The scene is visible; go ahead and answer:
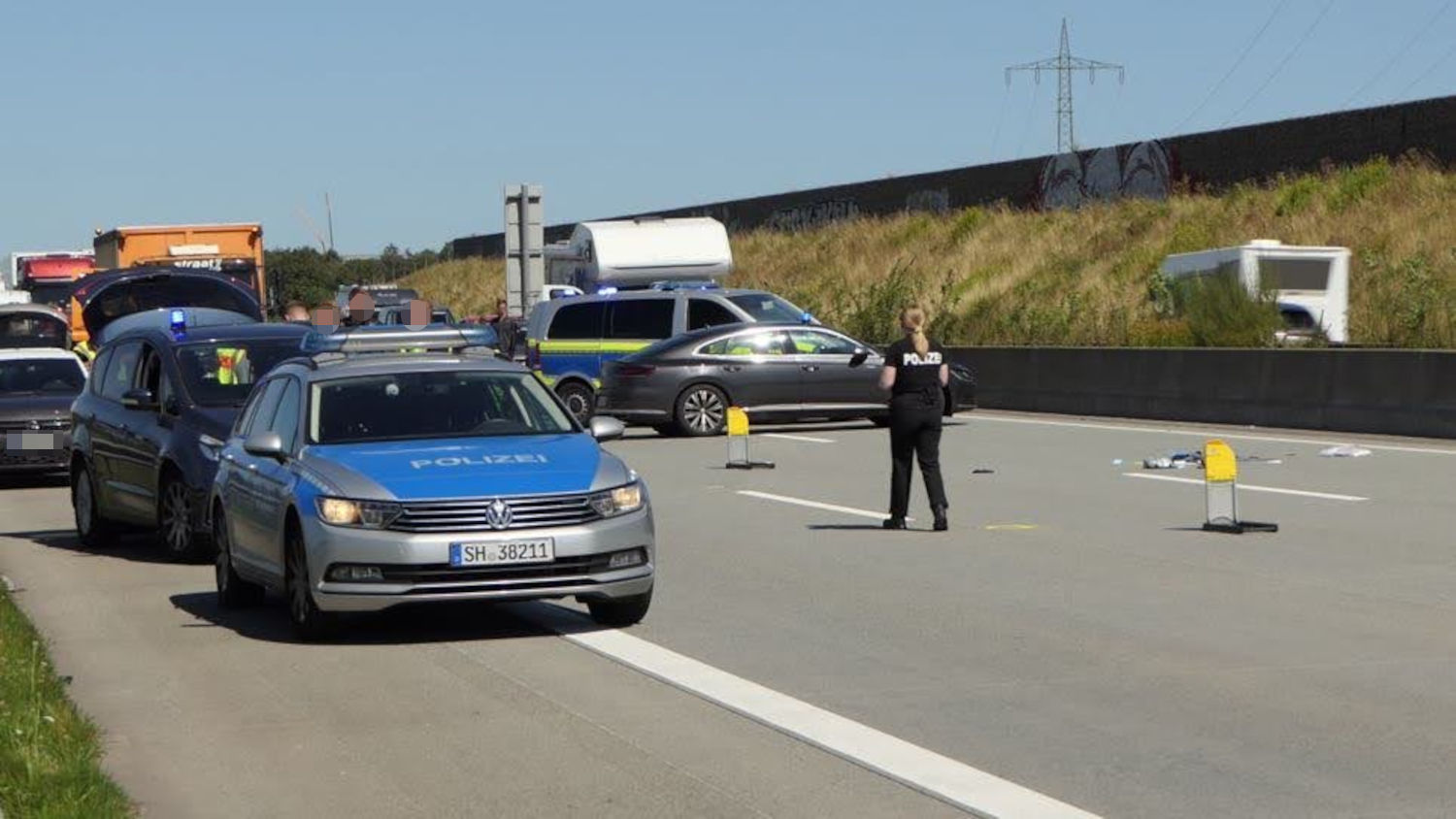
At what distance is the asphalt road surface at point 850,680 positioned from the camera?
27.5 ft

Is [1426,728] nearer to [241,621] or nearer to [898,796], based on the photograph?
[898,796]

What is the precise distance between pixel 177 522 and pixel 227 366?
150 cm

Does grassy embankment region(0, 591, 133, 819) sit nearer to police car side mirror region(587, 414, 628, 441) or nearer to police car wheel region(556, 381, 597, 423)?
police car side mirror region(587, 414, 628, 441)

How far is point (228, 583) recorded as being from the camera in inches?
555

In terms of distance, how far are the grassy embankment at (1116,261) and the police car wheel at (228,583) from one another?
761 inches

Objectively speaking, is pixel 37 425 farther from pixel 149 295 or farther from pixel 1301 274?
pixel 1301 274

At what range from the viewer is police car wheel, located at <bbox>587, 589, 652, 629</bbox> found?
41.6 feet

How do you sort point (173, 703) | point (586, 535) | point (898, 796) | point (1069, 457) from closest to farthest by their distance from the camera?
point (898, 796), point (173, 703), point (586, 535), point (1069, 457)

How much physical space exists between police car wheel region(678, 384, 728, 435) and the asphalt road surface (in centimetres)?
1251

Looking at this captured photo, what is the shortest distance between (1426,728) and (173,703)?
515 cm

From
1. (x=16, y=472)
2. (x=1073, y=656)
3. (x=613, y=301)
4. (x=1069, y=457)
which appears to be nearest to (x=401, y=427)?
(x=1073, y=656)

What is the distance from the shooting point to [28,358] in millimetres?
27125

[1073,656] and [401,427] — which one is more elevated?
[401,427]

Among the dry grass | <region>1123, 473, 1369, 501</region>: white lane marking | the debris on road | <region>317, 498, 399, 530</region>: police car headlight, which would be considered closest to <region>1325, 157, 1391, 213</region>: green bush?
the debris on road
